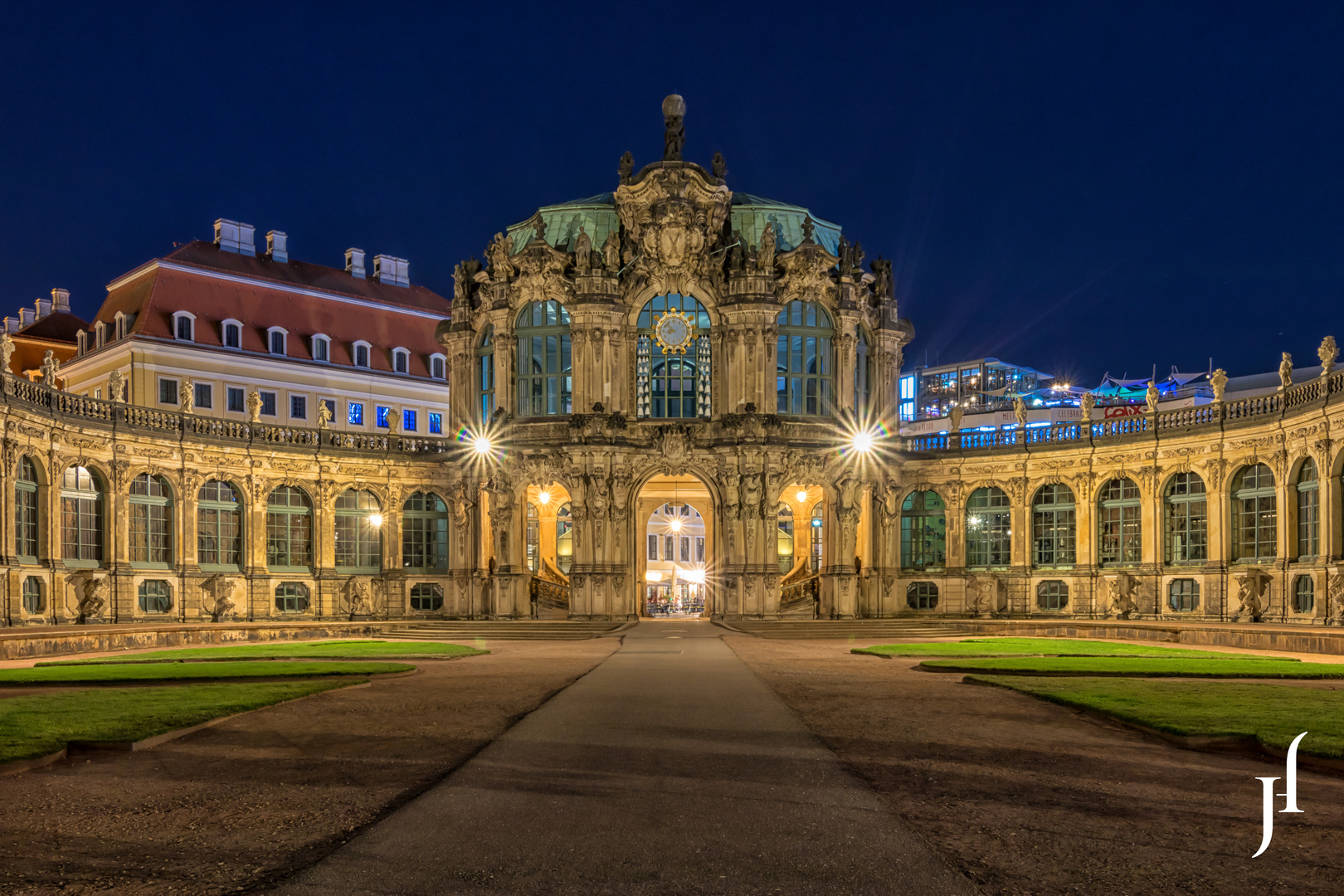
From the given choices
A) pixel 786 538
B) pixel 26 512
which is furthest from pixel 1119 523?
pixel 26 512

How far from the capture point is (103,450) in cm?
5212

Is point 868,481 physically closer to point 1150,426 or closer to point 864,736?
point 1150,426

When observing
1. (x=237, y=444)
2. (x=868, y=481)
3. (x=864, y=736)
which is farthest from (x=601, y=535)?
(x=864, y=736)

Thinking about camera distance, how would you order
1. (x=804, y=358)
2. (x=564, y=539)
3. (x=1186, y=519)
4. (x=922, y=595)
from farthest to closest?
(x=564, y=539), (x=922, y=595), (x=804, y=358), (x=1186, y=519)

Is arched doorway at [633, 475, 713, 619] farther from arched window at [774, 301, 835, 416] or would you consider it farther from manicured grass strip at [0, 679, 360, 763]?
manicured grass strip at [0, 679, 360, 763]

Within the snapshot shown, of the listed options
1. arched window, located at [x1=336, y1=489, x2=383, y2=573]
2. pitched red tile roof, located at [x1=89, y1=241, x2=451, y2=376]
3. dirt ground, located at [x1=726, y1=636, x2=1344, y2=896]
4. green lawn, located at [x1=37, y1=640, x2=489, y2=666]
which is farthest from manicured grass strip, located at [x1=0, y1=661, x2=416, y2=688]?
pitched red tile roof, located at [x1=89, y1=241, x2=451, y2=376]

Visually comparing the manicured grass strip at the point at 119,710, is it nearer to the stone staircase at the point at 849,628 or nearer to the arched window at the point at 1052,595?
the stone staircase at the point at 849,628

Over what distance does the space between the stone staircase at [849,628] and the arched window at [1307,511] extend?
13470mm

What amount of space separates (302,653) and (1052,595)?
38621 mm

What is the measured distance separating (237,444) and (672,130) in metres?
26.8

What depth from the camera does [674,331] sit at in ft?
204

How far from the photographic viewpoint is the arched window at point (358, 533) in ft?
203

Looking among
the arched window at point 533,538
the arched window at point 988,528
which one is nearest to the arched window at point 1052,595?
the arched window at point 988,528

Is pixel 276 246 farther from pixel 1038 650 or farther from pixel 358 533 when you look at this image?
pixel 1038 650
